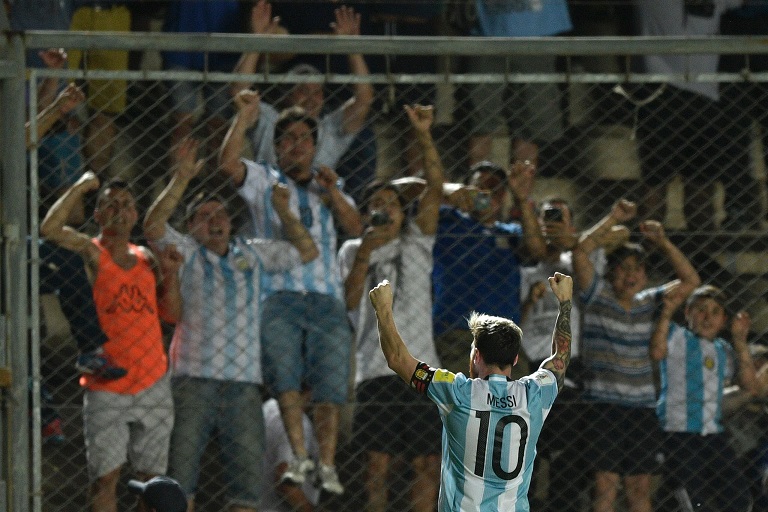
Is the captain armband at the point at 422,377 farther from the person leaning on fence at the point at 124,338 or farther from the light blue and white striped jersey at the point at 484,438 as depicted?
the person leaning on fence at the point at 124,338

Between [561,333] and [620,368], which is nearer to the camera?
[561,333]

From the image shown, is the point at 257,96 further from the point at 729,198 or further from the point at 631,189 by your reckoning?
the point at 729,198

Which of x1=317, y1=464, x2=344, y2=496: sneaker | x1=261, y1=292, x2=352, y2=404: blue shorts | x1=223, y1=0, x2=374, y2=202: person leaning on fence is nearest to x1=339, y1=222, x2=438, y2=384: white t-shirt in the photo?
x1=261, y1=292, x2=352, y2=404: blue shorts

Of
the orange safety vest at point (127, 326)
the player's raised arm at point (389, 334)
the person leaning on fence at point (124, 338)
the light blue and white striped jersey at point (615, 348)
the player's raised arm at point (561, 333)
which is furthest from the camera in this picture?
the light blue and white striped jersey at point (615, 348)

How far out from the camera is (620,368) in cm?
659

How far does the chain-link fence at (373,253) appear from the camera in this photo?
6.24 metres

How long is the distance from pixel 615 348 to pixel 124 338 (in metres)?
2.52

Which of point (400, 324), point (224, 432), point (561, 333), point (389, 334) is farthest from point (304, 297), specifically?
point (389, 334)

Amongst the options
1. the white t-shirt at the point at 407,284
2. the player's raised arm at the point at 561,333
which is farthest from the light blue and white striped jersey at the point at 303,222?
the player's raised arm at the point at 561,333

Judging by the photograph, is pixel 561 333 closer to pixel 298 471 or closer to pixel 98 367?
pixel 298 471

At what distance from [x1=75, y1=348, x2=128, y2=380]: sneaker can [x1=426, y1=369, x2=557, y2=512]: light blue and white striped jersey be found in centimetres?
237

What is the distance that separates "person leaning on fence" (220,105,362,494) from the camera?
6320 millimetres

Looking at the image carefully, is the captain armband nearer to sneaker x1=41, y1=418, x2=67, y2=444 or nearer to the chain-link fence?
the chain-link fence

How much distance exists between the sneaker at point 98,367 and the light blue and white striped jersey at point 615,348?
2.38 m
